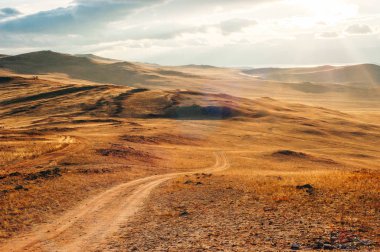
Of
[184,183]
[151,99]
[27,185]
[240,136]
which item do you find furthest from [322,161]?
[151,99]

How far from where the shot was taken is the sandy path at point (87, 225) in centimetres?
2134

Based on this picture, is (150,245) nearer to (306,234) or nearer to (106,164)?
(306,234)

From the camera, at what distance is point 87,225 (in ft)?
82.1

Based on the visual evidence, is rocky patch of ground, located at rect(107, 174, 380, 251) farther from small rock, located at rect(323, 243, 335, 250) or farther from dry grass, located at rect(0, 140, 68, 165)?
dry grass, located at rect(0, 140, 68, 165)

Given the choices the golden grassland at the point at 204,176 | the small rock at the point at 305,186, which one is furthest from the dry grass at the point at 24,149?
the small rock at the point at 305,186

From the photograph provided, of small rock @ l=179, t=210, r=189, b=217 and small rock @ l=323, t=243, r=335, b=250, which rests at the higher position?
small rock @ l=323, t=243, r=335, b=250

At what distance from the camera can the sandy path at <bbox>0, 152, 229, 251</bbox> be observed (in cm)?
2134

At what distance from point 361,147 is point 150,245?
8458cm

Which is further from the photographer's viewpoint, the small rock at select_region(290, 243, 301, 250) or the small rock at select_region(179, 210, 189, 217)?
the small rock at select_region(179, 210, 189, 217)

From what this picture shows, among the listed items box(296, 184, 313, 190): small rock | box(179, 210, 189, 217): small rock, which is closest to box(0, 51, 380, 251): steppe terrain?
box(179, 210, 189, 217): small rock

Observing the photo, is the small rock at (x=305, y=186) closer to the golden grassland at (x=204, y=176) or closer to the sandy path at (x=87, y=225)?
the golden grassland at (x=204, y=176)

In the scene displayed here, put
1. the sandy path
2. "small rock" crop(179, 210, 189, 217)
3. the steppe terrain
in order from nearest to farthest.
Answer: the steppe terrain
the sandy path
"small rock" crop(179, 210, 189, 217)

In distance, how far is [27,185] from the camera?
1385 inches

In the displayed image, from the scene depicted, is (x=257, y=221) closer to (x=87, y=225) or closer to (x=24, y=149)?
(x=87, y=225)
